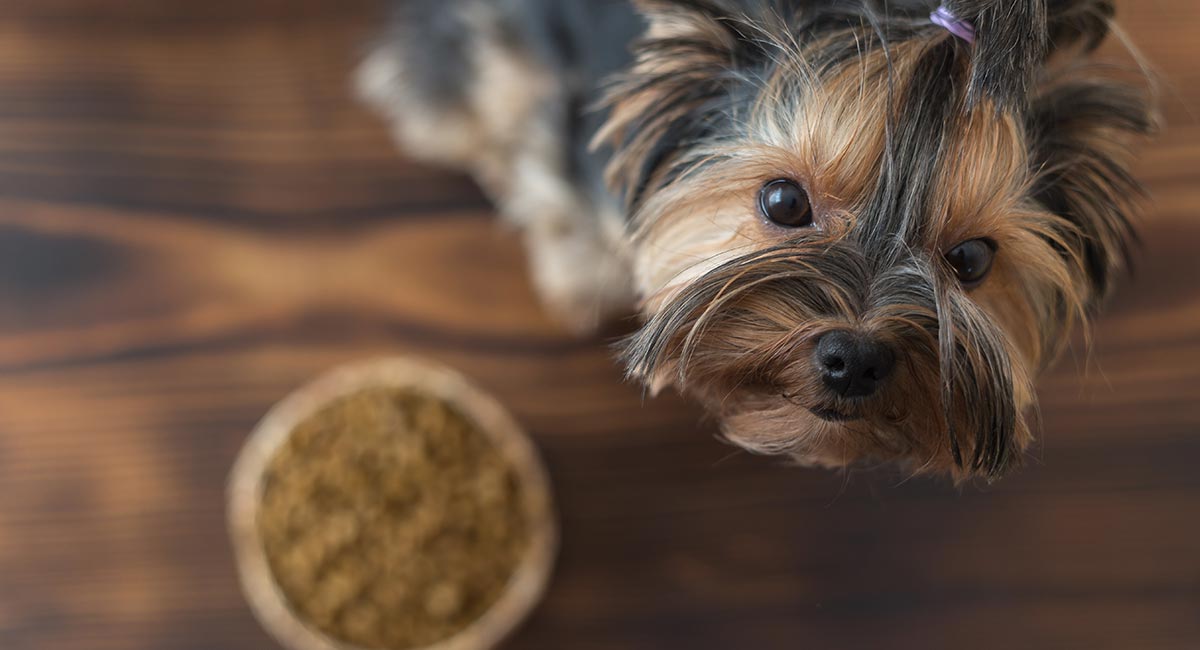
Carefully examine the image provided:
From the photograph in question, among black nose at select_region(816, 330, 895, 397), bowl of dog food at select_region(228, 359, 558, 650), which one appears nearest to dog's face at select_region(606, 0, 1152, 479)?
black nose at select_region(816, 330, 895, 397)

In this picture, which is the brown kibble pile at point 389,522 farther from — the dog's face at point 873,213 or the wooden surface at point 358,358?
the dog's face at point 873,213

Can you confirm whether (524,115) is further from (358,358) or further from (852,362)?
(852,362)

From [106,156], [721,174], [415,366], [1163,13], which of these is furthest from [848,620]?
[106,156]

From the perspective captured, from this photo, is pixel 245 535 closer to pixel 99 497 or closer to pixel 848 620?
pixel 99 497

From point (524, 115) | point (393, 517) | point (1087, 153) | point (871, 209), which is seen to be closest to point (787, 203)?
point (871, 209)

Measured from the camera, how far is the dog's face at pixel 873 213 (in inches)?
45.1

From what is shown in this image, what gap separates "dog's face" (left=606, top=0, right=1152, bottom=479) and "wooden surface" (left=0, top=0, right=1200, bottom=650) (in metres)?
0.72

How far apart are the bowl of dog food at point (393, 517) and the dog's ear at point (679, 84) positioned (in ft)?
2.26

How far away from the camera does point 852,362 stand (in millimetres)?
1148

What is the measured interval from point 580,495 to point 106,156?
47.6 inches

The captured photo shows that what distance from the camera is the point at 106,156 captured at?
215cm

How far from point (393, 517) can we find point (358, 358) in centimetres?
40

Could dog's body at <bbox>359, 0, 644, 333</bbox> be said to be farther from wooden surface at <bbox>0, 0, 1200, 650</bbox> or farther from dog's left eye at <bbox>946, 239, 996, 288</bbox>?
dog's left eye at <bbox>946, 239, 996, 288</bbox>

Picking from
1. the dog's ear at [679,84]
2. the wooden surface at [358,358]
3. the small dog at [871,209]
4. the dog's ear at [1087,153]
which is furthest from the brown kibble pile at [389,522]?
the dog's ear at [1087,153]
